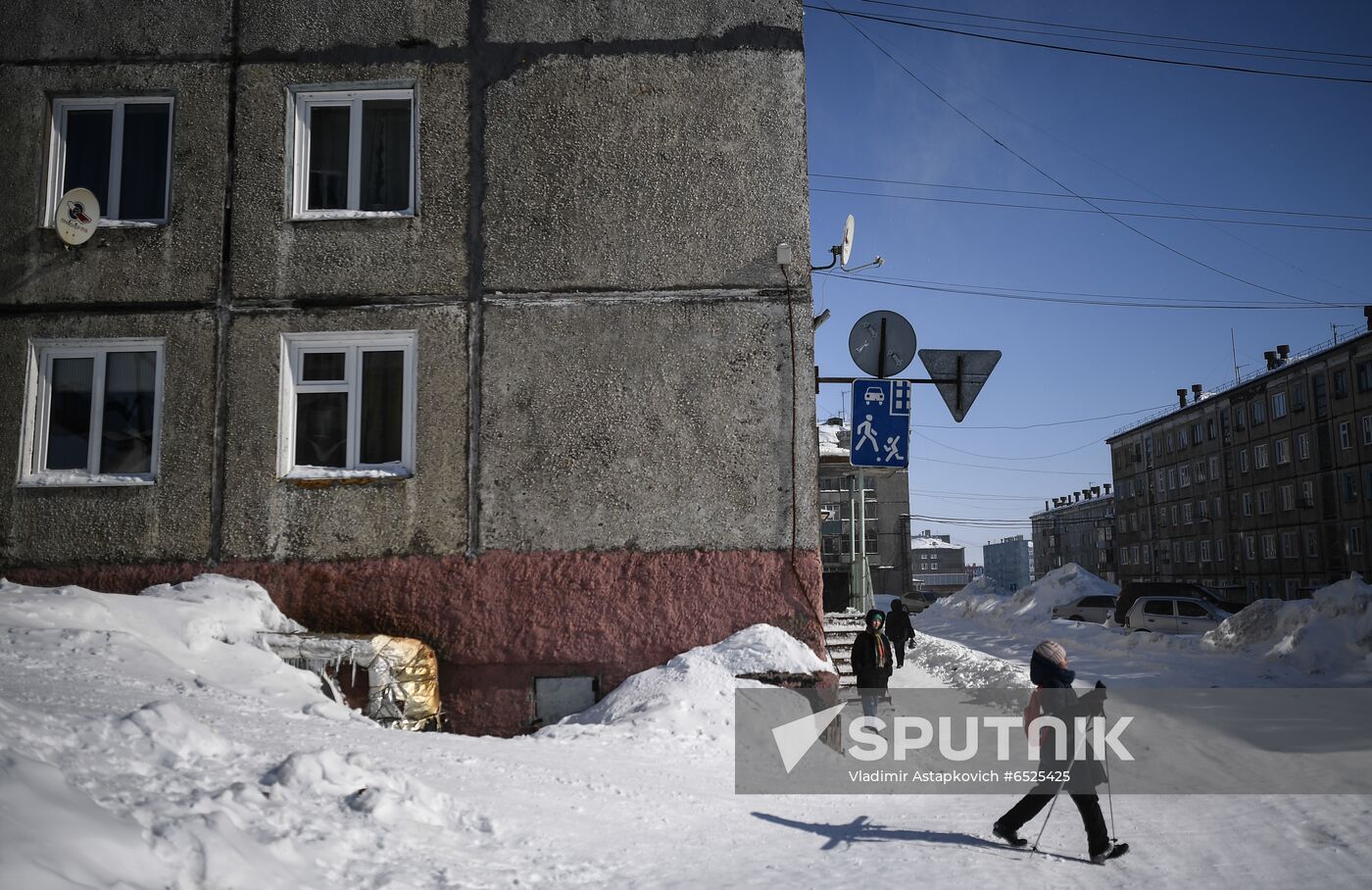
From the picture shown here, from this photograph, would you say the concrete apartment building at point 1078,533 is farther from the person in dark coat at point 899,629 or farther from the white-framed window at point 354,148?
the white-framed window at point 354,148

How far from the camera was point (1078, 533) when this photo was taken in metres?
110

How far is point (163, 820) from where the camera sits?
3.59m

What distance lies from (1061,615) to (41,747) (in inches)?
1396

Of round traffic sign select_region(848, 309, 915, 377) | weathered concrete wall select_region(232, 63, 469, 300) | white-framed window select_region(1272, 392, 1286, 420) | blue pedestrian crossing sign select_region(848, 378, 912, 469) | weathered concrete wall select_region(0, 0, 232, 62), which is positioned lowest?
blue pedestrian crossing sign select_region(848, 378, 912, 469)

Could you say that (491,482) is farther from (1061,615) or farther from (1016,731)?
(1061,615)

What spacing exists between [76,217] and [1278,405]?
67106 millimetres

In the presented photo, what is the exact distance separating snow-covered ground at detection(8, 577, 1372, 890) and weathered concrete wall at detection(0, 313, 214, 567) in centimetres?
87

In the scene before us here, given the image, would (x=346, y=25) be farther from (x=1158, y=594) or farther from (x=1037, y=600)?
(x=1037, y=600)

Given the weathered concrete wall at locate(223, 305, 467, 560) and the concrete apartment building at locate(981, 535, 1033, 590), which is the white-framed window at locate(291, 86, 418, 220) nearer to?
the weathered concrete wall at locate(223, 305, 467, 560)

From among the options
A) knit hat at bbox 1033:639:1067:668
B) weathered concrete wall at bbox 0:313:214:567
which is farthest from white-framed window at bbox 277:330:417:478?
knit hat at bbox 1033:639:1067:668

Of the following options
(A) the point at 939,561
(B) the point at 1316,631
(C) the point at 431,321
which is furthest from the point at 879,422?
(A) the point at 939,561

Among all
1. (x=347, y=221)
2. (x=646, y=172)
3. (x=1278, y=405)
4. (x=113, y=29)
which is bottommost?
(x=347, y=221)

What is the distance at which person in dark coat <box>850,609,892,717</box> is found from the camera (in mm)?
9531

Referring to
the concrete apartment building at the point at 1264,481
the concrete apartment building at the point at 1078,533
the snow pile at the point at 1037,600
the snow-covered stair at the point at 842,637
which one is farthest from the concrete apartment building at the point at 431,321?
the concrete apartment building at the point at 1078,533
